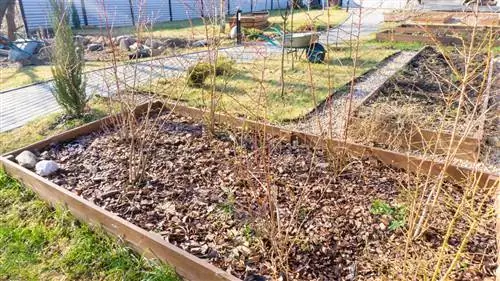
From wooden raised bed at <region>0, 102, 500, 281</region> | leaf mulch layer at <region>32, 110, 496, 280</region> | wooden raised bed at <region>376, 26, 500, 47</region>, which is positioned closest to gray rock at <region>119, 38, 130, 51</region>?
wooden raised bed at <region>0, 102, 500, 281</region>

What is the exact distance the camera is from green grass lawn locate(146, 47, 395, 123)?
15.1ft

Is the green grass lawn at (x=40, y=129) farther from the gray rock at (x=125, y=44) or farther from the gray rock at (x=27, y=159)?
the gray rock at (x=125, y=44)

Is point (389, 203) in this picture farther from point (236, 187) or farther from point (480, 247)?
point (236, 187)

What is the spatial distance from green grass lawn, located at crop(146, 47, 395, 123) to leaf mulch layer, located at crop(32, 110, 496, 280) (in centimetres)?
70

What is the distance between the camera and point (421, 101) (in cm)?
494

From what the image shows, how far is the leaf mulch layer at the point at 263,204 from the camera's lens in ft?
7.10

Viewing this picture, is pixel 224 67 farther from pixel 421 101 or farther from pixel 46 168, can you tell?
pixel 46 168

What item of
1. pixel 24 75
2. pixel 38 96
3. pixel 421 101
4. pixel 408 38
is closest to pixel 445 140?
pixel 421 101

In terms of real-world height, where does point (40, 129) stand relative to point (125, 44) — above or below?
below

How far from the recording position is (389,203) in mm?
2721

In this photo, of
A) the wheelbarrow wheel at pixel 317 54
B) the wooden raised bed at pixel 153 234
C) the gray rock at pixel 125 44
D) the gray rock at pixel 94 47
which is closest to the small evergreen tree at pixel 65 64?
the wooden raised bed at pixel 153 234

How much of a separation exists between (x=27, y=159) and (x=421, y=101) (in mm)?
4754

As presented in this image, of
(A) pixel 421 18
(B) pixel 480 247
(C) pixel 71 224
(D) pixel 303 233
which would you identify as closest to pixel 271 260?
(D) pixel 303 233

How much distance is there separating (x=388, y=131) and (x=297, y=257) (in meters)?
2.06
